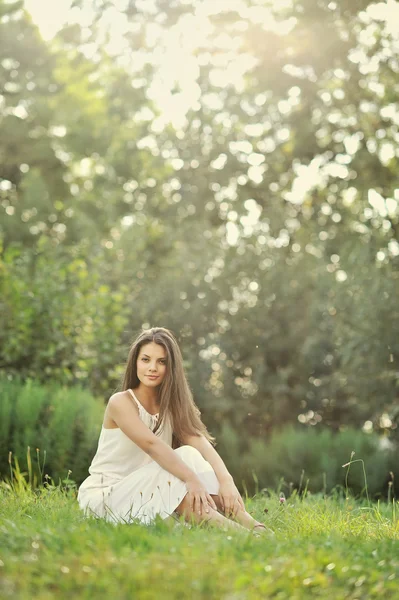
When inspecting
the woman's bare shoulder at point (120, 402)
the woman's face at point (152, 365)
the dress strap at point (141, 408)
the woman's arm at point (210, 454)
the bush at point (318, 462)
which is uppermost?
the woman's face at point (152, 365)

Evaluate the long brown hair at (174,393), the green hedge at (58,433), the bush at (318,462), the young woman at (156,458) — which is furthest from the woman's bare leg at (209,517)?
the bush at (318,462)

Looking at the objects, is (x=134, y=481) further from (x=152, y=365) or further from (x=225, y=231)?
(x=225, y=231)

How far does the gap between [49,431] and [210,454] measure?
270 cm

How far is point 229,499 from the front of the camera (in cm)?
510

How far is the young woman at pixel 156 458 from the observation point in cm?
491

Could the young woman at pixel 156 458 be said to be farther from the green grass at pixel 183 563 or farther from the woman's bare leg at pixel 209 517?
the green grass at pixel 183 563

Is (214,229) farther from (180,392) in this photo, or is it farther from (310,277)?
(180,392)

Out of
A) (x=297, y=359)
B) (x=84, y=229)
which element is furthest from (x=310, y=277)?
(x=84, y=229)

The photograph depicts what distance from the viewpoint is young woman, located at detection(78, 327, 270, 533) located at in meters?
4.91

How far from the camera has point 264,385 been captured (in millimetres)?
14117

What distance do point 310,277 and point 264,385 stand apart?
2.02 meters

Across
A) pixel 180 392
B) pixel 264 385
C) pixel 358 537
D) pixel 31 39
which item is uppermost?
pixel 31 39

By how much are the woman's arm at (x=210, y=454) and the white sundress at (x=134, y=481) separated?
87mm

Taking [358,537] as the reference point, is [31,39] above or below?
above
